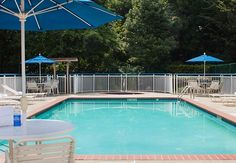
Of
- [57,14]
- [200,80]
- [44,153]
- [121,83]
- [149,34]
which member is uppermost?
[149,34]

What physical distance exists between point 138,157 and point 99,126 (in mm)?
5087

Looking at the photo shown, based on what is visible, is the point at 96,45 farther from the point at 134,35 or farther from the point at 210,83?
the point at 210,83

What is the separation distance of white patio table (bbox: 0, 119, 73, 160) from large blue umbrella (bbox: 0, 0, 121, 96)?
87 centimetres

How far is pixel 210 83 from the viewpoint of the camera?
1806cm

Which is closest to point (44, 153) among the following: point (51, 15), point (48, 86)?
point (51, 15)

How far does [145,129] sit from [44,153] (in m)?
6.90

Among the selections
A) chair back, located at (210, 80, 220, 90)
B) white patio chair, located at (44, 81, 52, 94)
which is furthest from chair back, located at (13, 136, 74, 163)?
→ white patio chair, located at (44, 81, 52, 94)

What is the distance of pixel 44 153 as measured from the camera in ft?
10.5

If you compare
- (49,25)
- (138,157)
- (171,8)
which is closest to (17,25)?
(49,25)

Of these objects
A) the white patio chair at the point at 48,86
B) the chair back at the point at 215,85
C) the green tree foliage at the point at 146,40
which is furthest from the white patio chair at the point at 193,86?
the white patio chair at the point at 48,86

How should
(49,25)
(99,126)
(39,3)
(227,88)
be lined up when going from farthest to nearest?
(227,88) < (99,126) < (49,25) < (39,3)

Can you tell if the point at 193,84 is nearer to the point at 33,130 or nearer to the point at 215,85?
the point at 215,85

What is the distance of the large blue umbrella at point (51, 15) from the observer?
16.3 ft

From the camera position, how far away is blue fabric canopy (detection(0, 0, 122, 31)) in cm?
517
